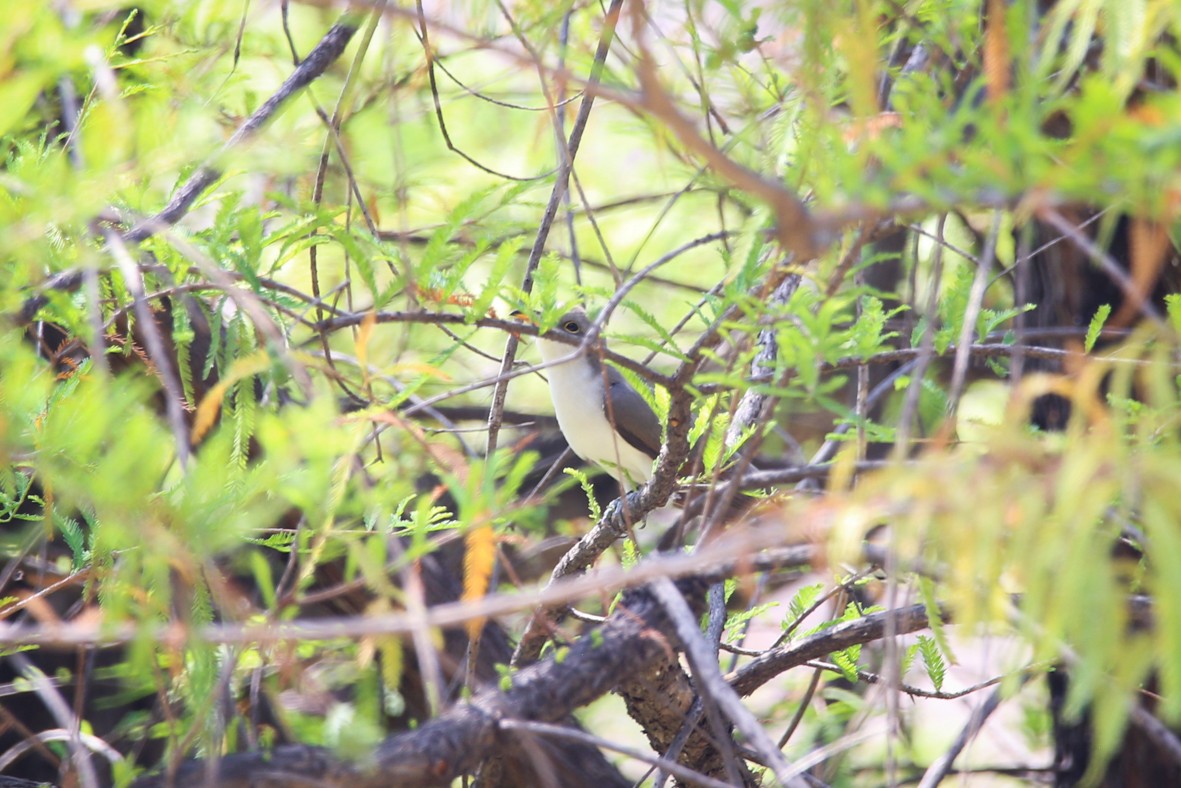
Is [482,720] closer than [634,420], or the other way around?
[482,720]

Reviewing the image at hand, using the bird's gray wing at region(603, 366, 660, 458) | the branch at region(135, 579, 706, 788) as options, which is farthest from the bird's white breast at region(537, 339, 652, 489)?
the branch at region(135, 579, 706, 788)

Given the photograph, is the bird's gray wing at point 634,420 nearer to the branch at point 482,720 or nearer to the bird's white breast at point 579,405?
the bird's white breast at point 579,405

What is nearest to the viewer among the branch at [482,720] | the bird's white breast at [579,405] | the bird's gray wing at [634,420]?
the branch at [482,720]

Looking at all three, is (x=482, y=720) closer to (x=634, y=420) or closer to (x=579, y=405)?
(x=579, y=405)

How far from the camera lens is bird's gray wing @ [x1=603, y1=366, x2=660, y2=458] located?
5270mm

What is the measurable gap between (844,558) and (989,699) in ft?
5.11

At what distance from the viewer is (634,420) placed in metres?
5.32

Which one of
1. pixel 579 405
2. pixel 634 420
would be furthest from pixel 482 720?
pixel 634 420

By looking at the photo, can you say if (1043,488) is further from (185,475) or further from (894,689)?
(185,475)

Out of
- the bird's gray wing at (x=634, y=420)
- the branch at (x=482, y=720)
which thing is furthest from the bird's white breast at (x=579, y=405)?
the branch at (x=482, y=720)

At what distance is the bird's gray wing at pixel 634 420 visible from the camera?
17.3 feet

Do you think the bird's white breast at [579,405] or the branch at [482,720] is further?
the bird's white breast at [579,405]

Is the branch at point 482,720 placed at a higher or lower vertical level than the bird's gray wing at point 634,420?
higher

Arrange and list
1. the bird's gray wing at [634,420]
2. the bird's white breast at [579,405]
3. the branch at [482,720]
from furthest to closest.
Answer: the bird's gray wing at [634,420] < the bird's white breast at [579,405] < the branch at [482,720]
